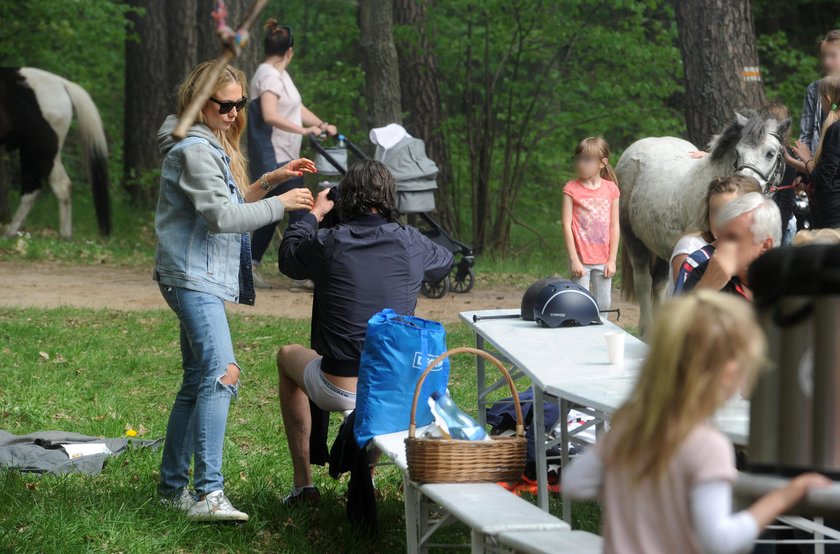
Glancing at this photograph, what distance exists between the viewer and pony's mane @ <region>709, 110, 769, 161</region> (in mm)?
7812

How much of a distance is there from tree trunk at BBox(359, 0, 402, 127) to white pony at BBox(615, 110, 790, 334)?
444 cm

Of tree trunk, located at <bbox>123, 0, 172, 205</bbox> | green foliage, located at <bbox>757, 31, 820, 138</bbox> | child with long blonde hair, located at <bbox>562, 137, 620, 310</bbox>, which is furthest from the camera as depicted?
tree trunk, located at <bbox>123, 0, 172, 205</bbox>

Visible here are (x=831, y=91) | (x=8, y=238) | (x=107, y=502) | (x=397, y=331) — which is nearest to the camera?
(x=397, y=331)

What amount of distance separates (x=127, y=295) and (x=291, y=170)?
21.6 feet

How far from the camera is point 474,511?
372cm

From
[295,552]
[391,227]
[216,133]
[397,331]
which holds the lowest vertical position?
[295,552]

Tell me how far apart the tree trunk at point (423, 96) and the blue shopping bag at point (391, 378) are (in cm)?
1070

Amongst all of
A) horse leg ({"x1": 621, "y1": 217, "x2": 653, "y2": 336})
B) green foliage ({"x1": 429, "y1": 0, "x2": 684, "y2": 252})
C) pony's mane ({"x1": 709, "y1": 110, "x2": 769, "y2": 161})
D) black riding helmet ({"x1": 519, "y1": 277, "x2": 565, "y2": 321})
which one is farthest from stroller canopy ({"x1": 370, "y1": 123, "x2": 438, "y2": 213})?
black riding helmet ({"x1": 519, "y1": 277, "x2": 565, "y2": 321})

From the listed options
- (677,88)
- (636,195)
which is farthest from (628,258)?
(677,88)

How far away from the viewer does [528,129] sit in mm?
16016

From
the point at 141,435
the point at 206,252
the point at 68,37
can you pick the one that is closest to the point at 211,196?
the point at 206,252

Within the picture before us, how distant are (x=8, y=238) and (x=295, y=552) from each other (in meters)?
10.4

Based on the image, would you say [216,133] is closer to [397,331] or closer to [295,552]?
[397,331]

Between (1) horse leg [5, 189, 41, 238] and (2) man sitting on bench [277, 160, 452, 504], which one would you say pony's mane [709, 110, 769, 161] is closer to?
(2) man sitting on bench [277, 160, 452, 504]
